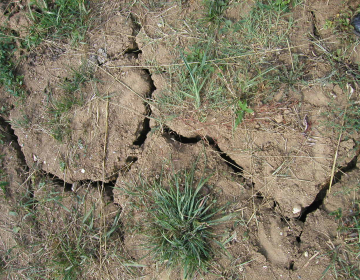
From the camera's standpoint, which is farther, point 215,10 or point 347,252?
point 215,10

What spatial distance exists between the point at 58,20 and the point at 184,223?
2187 millimetres

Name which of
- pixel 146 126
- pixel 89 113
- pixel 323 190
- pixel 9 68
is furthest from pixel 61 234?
pixel 323 190

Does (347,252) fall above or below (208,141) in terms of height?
below

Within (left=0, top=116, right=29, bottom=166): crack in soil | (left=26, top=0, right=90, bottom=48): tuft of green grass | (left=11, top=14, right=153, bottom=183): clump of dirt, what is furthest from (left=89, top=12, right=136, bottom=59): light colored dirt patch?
(left=0, top=116, right=29, bottom=166): crack in soil

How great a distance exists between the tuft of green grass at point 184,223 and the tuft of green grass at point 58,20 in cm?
164

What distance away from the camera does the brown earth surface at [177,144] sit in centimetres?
240

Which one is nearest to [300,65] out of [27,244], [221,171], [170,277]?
[221,171]

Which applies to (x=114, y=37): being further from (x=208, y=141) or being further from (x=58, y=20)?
(x=208, y=141)

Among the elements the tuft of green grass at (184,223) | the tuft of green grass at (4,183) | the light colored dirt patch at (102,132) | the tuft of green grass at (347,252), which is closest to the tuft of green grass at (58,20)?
the light colored dirt patch at (102,132)

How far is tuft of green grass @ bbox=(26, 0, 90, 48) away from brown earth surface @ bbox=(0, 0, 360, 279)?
99 mm

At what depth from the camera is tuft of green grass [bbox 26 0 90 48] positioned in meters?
2.78

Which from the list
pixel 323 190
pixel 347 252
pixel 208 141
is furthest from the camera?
pixel 208 141

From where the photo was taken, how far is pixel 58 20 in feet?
9.19

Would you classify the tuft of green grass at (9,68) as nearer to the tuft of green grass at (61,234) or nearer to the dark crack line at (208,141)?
the tuft of green grass at (61,234)
